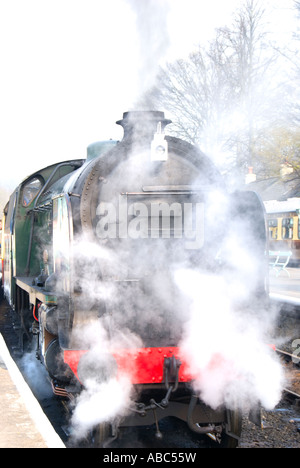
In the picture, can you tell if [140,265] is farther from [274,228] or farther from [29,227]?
[274,228]

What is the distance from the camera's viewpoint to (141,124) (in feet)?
14.4

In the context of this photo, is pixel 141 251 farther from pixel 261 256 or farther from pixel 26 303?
pixel 26 303

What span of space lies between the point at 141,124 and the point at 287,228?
17.2 metres

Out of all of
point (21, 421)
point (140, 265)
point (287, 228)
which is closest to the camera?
point (21, 421)

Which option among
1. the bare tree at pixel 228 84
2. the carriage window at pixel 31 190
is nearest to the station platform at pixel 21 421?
the carriage window at pixel 31 190

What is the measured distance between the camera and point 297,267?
1988 cm

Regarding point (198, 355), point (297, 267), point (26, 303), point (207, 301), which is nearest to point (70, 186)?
point (207, 301)

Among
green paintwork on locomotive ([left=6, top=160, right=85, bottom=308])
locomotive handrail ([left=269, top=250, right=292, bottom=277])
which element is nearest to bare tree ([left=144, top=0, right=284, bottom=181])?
locomotive handrail ([left=269, top=250, right=292, bottom=277])

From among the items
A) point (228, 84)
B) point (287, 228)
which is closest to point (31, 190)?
point (228, 84)

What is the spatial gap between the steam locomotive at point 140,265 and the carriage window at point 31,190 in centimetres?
213

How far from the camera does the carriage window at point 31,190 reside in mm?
6714

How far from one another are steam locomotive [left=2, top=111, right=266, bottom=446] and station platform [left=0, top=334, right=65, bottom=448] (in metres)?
0.33

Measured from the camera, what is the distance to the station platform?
132 inches

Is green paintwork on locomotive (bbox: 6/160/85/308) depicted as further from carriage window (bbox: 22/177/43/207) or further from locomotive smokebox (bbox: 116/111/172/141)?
locomotive smokebox (bbox: 116/111/172/141)
